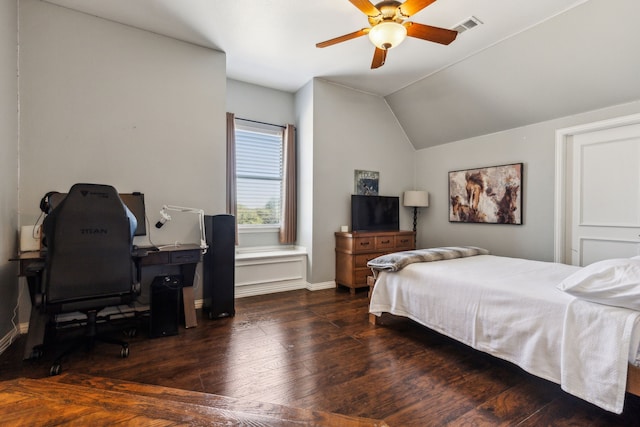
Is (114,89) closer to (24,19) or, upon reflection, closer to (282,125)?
(24,19)

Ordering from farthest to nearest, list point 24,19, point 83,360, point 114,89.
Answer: point 114,89
point 24,19
point 83,360

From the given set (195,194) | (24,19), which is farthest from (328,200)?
(24,19)

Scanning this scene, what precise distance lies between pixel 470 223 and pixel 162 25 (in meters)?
4.62

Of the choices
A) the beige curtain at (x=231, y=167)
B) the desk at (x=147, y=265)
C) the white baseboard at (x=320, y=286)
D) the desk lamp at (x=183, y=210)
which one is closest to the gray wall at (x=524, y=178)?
the white baseboard at (x=320, y=286)

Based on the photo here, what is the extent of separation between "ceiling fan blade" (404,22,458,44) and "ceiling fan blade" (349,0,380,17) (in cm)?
29

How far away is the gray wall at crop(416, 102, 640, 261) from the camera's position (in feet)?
11.7

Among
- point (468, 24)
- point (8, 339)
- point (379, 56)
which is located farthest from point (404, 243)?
point (8, 339)

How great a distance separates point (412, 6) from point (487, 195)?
2.97 meters

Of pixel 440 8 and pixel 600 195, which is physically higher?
pixel 440 8

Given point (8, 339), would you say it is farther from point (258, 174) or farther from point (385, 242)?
point (385, 242)

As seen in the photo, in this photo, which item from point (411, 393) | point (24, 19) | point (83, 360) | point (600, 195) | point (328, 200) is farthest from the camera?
point (328, 200)

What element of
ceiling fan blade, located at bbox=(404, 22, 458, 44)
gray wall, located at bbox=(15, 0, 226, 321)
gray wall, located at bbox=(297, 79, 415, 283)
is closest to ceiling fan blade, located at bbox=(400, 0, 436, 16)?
ceiling fan blade, located at bbox=(404, 22, 458, 44)

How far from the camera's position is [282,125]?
14.6ft

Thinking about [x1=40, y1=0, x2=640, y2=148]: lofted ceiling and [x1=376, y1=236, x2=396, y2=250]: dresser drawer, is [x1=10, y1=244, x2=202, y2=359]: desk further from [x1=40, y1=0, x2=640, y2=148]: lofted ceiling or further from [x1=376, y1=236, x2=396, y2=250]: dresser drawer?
[x1=376, y1=236, x2=396, y2=250]: dresser drawer
